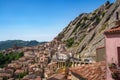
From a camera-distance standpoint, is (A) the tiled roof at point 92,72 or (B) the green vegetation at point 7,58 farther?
(B) the green vegetation at point 7,58

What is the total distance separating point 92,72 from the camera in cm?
1405

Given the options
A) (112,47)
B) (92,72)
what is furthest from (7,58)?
(112,47)

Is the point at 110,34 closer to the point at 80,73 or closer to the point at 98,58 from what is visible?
the point at 80,73

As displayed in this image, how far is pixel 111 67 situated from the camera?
11453 mm

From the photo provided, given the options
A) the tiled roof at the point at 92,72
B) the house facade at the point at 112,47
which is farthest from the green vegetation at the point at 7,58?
the house facade at the point at 112,47

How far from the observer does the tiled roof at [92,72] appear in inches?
529

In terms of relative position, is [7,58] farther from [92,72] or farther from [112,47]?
[112,47]

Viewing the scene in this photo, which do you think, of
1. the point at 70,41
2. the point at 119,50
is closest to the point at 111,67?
the point at 119,50

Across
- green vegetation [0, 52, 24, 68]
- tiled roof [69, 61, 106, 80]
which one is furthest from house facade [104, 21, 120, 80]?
green vegetation [0, 52, 24, 68]

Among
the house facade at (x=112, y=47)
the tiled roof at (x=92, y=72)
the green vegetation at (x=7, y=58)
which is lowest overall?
the tiled roof at (x=92, y=72)

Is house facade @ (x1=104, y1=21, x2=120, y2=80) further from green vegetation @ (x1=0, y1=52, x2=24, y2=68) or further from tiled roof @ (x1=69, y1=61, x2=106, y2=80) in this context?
green vegetation @ (x1=0, y1=52, x2=24, y2=68)

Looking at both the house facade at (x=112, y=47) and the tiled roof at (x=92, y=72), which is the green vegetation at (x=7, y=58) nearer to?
the tiled roof at (x=92, y=72)

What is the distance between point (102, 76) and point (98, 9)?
150381 millimetres

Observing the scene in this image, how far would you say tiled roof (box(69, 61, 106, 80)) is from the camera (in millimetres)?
13427
